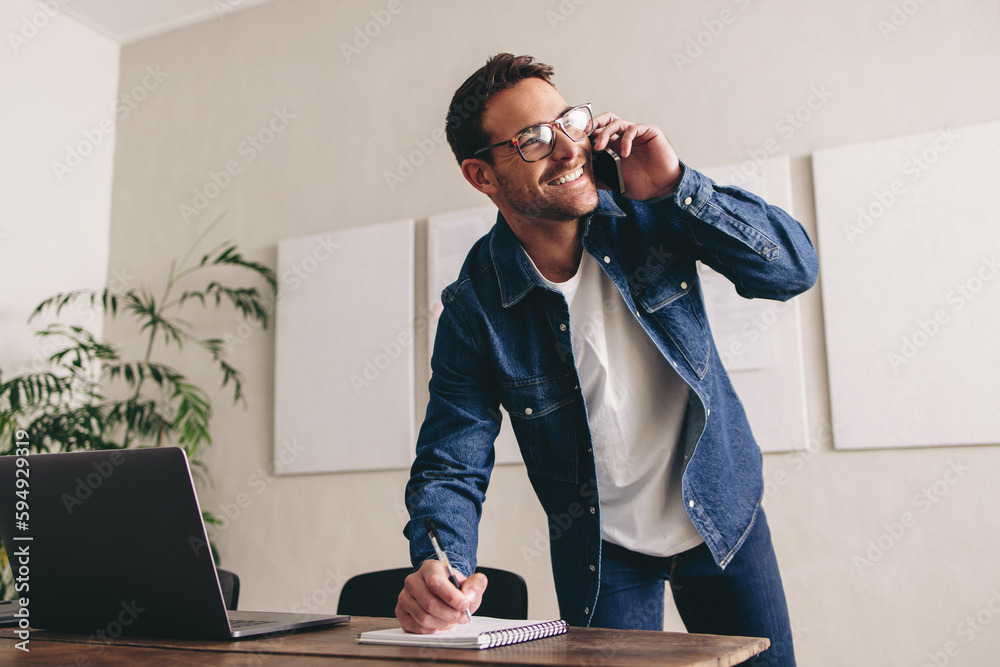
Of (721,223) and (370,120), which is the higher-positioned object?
(370,120)

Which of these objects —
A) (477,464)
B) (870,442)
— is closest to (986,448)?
(870,442)

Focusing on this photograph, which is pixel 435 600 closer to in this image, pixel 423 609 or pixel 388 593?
pixel 423 609

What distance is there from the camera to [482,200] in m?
3.35

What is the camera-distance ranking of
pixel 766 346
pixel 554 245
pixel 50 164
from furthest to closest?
pixel 50 164
pixel 766 346
pixel 554 245

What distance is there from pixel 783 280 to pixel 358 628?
0.96m

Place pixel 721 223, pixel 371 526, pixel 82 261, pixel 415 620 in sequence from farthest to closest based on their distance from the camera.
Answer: pixel 82 261
pixel 371 526
pixel 721 223
pixel 415 620

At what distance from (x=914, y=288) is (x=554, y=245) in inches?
62.9

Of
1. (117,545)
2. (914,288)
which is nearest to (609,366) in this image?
(117,545)

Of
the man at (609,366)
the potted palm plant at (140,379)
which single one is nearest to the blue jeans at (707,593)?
the man at (609,366)

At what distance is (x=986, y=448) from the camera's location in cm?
254

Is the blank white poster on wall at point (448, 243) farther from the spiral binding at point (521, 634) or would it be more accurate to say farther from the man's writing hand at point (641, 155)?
the spiral binding at point (521, 634)

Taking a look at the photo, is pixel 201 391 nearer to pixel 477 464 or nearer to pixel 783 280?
pixel 477 464

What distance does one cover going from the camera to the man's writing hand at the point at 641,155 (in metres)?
1.45

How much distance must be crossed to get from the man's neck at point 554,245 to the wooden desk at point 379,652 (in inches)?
30.0
